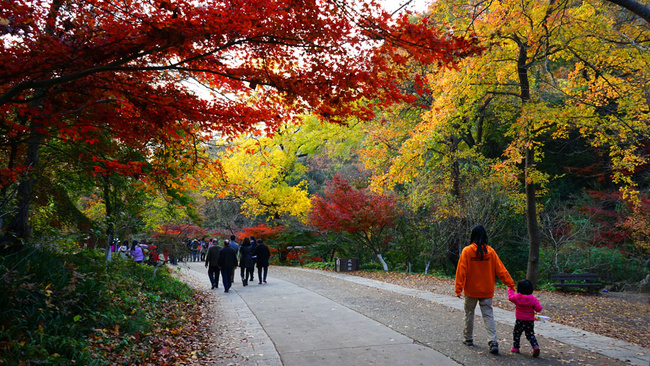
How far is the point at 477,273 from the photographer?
579cm

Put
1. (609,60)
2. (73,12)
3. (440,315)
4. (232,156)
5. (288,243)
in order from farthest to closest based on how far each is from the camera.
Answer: (232,156) → (288,243) → (609,60) → (440,315) → (73,12)

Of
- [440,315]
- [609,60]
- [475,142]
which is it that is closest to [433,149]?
[475,142]

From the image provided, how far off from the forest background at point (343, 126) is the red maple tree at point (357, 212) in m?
0.09

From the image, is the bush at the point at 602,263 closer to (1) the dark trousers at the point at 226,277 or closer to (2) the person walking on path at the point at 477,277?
(2) the person walking on path at the point at 477,277

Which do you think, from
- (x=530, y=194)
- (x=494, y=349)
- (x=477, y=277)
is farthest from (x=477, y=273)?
(x=530, y=194)

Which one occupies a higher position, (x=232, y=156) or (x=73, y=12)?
(x=232, y=156)

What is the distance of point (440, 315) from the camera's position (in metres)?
7.94

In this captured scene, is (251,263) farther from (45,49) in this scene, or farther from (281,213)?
(281,213)

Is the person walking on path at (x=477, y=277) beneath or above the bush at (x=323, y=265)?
above

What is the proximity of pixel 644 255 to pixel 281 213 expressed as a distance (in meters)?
17.9

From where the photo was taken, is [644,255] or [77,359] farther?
[644,255]

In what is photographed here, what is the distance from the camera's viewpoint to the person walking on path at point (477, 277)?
5691mm

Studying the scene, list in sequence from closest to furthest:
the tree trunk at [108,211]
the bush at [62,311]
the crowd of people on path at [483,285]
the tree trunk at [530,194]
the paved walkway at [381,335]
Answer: the bush at [62,311] → the paved walkway at [381,335] → the crowd of people on path at [483,285] → the tree trunk at [108,211] → the tree trunk at [530,194]

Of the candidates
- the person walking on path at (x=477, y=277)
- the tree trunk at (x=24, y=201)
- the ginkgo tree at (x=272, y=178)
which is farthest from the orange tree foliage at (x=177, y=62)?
the ginkgo tree at (x=272, y=178)
